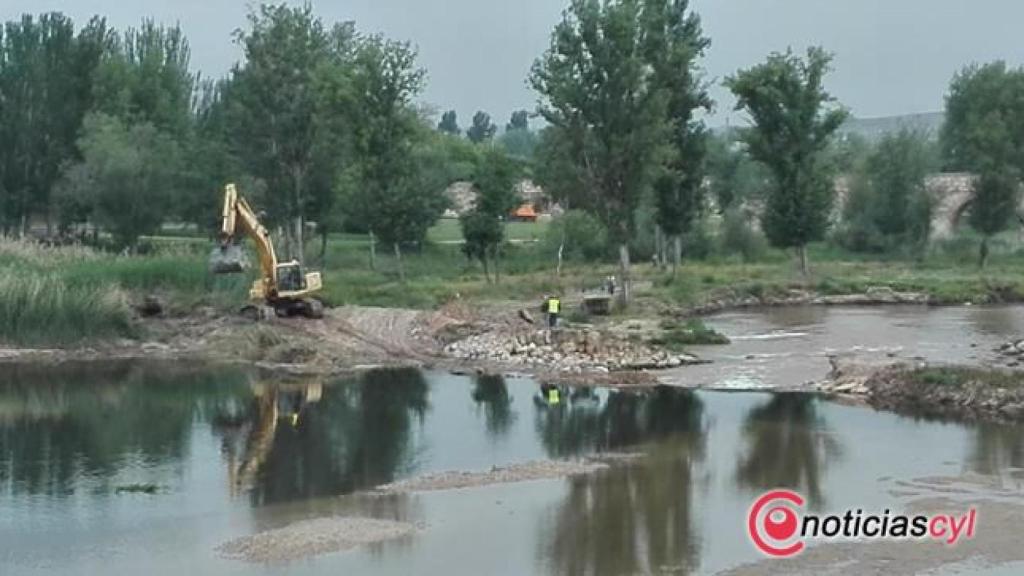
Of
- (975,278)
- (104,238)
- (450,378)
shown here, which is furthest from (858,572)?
(104,238)

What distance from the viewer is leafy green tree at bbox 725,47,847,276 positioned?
60.2 metres

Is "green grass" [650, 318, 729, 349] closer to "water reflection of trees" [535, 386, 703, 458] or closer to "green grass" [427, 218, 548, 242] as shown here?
"water reflection of trees" [535, 386, 703, 458]

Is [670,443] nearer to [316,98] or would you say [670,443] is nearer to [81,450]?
[81,450]

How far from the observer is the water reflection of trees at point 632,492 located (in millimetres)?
18953

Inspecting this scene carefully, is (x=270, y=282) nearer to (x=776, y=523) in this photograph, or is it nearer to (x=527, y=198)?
(x=776, y=523)

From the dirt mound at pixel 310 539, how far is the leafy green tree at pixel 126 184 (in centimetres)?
3866

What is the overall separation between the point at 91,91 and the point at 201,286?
29.2m

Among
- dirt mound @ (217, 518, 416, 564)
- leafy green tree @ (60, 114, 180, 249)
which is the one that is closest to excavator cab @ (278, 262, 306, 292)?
leafy green tree @ (60, 114, 180, 249)

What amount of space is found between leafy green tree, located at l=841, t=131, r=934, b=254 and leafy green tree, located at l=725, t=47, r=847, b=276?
11.4m

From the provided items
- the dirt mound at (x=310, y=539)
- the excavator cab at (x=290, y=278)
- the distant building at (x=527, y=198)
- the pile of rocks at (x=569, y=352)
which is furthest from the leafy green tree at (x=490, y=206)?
the dirt mound at (x=310, y=539)

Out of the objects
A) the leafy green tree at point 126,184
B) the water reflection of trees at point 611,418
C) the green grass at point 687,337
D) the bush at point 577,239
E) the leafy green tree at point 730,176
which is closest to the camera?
the water reflection of trees at point 611,418

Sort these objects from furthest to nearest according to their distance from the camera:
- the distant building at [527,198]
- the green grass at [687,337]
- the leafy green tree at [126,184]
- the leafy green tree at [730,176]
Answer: the leafy green tree at [730,176], the distant building at [527,198], the leafy green tree at [126,184], the green grass at [687,337]

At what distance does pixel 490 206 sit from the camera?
179 ft

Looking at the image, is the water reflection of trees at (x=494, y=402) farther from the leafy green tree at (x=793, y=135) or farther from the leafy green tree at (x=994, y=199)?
the leafy green tree at (x=994, y=199)
